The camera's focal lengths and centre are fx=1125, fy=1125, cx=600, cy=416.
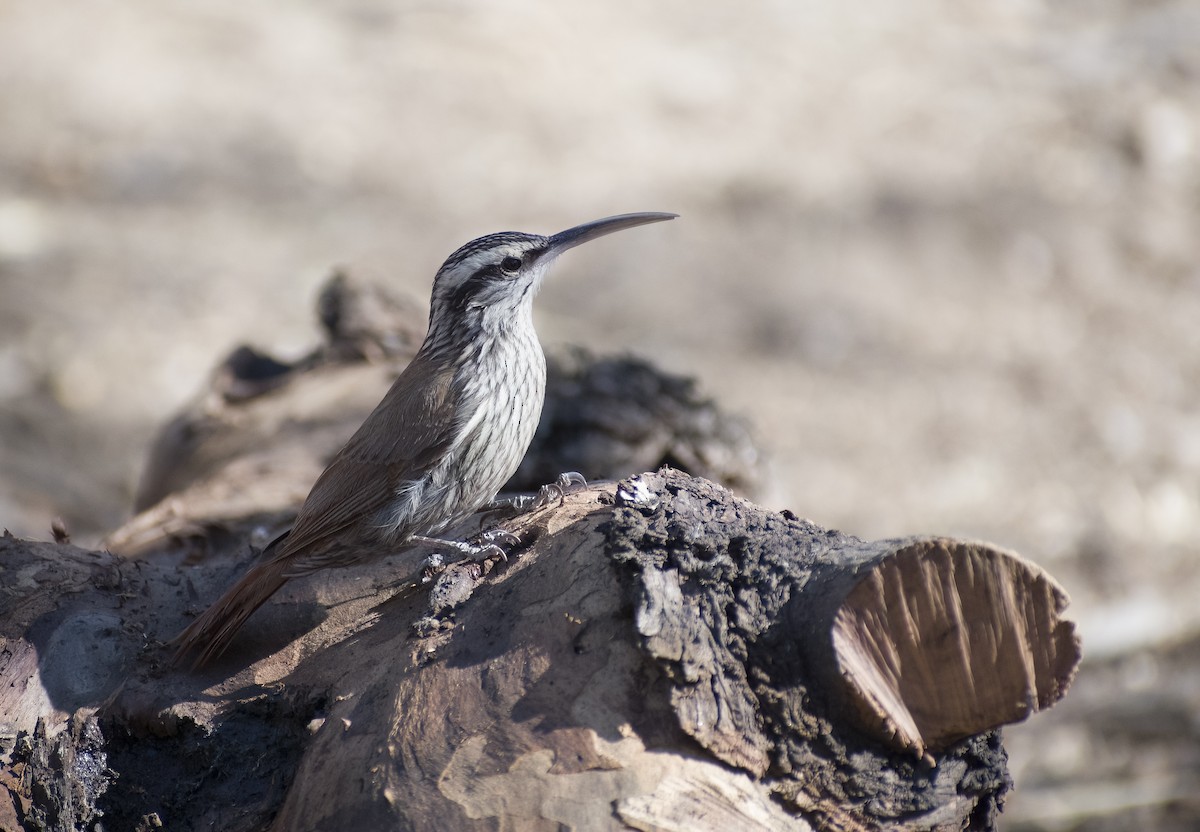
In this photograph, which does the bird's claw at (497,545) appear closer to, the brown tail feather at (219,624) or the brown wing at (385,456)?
the brown tail feather at (219,624)

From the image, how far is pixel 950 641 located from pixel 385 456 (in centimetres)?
176

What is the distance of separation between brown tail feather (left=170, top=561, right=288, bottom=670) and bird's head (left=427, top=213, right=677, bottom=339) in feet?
3.76

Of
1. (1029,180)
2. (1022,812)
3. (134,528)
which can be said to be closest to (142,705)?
(134,528)

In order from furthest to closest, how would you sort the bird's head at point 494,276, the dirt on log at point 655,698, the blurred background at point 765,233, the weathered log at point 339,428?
1. the blurred background at point 765,233
2. the weathered log at point 339,428
3. the bird's head at point 494,276
4. the dirt on log at point 655,698

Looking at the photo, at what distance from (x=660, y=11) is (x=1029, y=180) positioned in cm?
410

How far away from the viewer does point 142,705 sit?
2.42 m

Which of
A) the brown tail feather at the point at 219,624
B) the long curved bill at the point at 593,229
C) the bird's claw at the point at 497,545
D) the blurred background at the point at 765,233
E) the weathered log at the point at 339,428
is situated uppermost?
the blurred background at the point at 765,233

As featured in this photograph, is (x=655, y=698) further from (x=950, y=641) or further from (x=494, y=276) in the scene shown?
(x=494, y=276)

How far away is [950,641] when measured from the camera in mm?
1955

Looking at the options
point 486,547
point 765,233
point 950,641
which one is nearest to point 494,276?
point 486,547

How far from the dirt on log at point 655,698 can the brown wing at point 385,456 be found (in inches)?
32.2

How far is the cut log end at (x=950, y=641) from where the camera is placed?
1911 millimetres

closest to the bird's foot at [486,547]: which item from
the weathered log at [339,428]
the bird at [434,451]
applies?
the bird at [434,451]

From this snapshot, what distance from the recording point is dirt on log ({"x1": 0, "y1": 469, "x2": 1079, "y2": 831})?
190 centimetres
